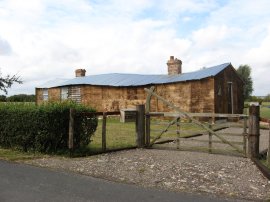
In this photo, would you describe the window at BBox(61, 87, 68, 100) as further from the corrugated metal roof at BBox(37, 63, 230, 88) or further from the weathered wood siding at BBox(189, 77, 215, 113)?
the weathered wood siding at BBox(189, 77, 215, 113)

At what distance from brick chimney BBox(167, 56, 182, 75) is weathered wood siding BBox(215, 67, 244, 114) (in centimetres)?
424

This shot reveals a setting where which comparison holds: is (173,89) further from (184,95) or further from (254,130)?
(254,130)

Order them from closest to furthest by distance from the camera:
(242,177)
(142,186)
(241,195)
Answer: (241,195) → (142,186) → (242,177)

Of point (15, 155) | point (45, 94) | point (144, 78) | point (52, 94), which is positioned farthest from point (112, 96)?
point (15, 155)

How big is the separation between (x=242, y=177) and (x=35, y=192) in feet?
16.4

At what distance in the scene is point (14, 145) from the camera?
1352cm

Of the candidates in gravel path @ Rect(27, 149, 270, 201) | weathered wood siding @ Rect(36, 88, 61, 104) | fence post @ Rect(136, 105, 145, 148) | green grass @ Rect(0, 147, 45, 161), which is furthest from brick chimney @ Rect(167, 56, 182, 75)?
green grass @ Rect(0, 147, 45, 161)

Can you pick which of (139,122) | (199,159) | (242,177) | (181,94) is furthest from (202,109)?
(242,177)

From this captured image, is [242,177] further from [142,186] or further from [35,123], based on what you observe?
[35,123]

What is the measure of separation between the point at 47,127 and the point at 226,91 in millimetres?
20395

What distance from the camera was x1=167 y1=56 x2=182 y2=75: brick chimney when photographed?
3164cm

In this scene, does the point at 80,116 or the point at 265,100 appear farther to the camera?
the point at 265,100

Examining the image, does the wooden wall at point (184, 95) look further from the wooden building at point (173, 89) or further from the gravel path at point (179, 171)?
the gravel path at point (179, 171)

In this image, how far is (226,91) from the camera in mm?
29484
